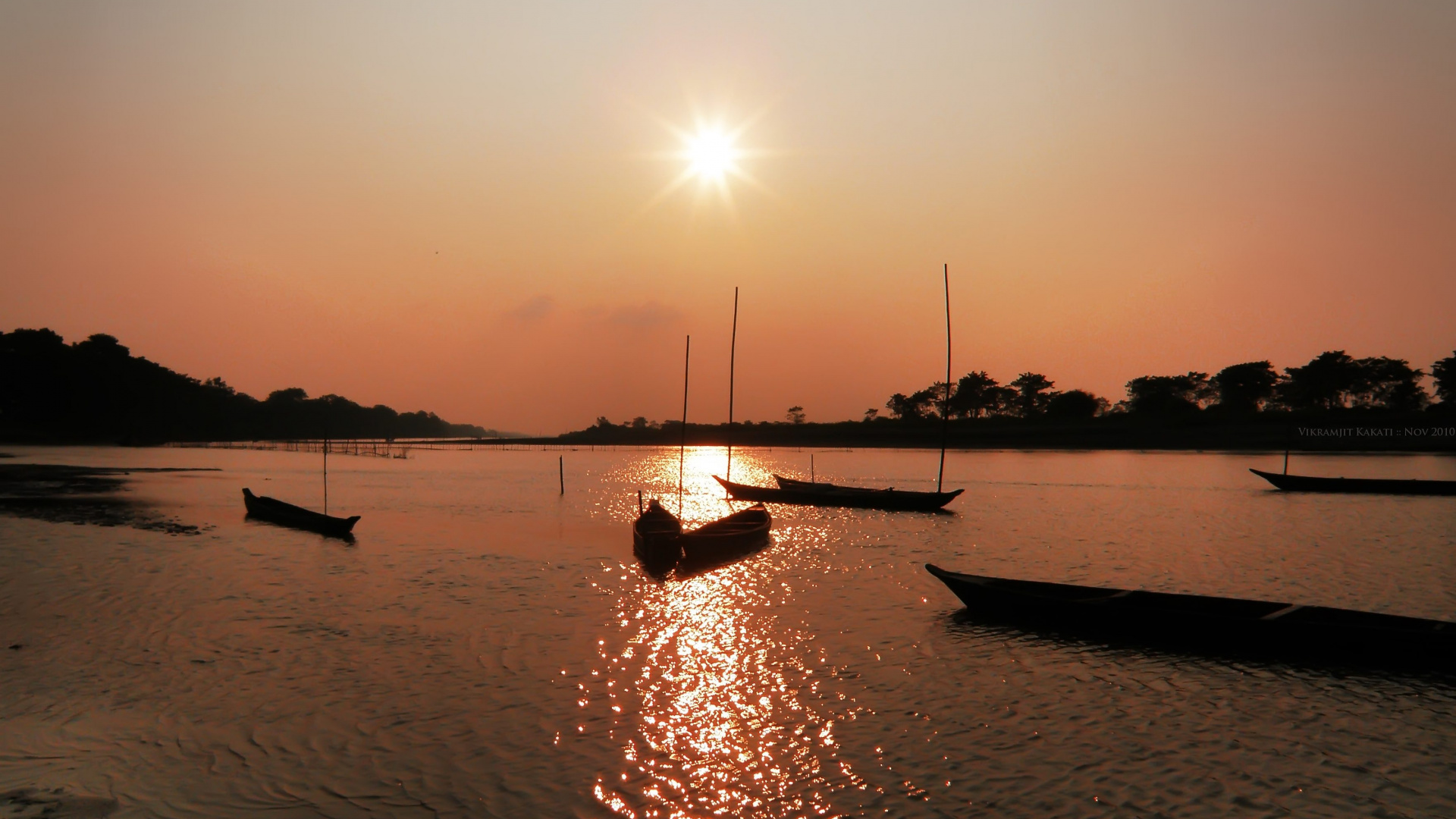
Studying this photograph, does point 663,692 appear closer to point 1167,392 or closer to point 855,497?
point 855,497

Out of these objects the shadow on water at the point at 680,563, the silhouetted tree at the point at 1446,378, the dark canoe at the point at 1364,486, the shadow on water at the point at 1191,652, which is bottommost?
the shadow on water at the point at 680,563

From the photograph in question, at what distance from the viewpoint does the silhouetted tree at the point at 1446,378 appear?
123 metres

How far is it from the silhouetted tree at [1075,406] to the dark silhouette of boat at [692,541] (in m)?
140

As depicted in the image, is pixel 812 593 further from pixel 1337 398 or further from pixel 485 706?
pixel 1337 398

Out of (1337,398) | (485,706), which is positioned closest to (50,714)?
(485,706)

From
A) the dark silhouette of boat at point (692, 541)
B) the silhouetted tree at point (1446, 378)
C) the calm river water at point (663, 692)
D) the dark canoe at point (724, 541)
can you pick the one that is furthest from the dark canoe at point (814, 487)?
the silhouetted tree at point (1446, 378)

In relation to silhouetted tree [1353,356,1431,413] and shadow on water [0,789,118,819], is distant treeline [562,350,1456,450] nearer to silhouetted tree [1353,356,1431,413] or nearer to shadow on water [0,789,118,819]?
silhouetted tree [1353,356,1431,413]

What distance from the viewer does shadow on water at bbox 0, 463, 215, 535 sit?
3684 cm

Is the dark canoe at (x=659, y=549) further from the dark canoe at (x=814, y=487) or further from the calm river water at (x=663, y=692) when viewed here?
the dark canoe at (x=814, y=487)

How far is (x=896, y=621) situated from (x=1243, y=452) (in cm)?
11683

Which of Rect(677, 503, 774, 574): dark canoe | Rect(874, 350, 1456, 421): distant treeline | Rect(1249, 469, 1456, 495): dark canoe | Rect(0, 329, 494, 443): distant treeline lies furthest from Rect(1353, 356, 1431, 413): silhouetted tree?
Rect(0, 329, 494, 443): distant treeline

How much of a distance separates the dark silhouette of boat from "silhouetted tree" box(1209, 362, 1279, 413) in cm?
15531

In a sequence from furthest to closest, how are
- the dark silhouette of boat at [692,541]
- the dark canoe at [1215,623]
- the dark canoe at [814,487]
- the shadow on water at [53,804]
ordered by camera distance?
1. the dark canoe at [814,487]
2. the dark silhouette of boat at [692,541]
3. the dark canoe at [1215,623]
4. the shadow on water at [53,804]

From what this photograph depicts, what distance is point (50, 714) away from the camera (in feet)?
39.9
